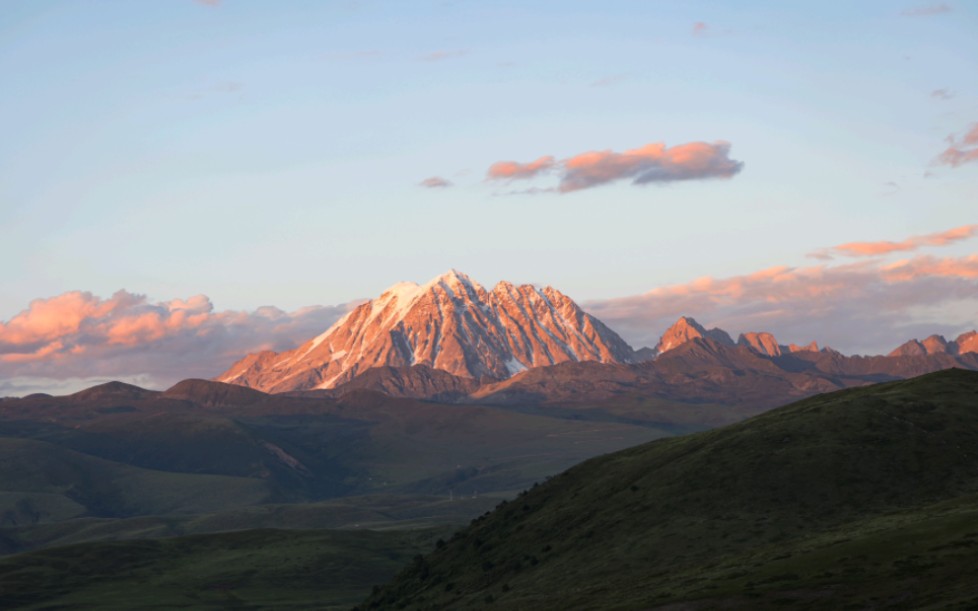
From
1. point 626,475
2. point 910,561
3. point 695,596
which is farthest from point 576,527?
point 910,561

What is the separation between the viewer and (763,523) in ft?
461

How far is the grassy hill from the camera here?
104688mm

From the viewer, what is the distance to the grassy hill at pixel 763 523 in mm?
104688

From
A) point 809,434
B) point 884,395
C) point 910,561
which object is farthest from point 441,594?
point 910,561

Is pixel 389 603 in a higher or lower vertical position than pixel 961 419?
lower

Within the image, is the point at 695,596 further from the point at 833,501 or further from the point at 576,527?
the point at 576,527

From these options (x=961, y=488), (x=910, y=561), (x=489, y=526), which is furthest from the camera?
(x=489, y=526)

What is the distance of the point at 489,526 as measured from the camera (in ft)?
632

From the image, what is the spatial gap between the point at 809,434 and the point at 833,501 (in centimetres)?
2072

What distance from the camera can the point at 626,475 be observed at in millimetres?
179125

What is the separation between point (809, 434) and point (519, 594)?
43447mm

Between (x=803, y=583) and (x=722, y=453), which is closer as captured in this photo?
(x=803, y=583)

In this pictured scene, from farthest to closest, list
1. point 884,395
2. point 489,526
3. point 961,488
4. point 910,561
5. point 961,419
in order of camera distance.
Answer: point 489,526 → point 884,395 → point 961,419 → point 961,488 → point 910,561

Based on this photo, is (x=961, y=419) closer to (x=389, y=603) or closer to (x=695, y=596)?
(x=695, y=596)
